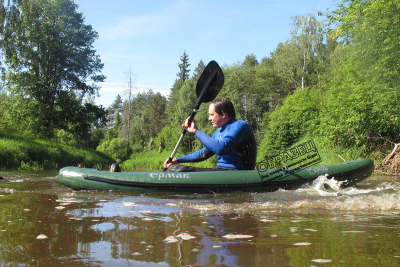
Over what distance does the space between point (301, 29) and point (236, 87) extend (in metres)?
8.31

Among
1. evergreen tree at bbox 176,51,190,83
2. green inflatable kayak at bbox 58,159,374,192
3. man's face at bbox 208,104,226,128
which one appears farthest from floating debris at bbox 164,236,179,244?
evergreen tree at bbox 176,51,190,83

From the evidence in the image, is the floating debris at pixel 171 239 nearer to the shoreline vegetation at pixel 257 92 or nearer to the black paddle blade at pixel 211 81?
the black paddle blade at pixel 211 81

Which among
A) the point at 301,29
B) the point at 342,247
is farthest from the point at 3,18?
the point at 301,29

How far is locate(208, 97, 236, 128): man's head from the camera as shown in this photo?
4594mm

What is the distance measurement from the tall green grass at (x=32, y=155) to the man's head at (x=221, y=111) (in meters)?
8.72

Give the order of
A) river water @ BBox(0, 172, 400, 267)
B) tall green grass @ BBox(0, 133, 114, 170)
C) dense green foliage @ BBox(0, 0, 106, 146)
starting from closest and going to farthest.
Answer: river water @ BBox(0, 172, 400, 267), tall green grass @ BBox(0, 133, 114, 170), dense green foliage @ BBox(0, 0, 106, 146)

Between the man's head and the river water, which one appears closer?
the river water

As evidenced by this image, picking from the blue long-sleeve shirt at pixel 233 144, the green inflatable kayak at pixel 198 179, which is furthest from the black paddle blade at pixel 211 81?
the green inflatable kayak at pixel 198 179

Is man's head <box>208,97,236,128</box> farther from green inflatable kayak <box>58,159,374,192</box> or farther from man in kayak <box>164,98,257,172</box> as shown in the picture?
green inflatable kayak <box>58,159,374,192</box>

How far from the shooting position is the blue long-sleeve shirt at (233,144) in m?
4.25

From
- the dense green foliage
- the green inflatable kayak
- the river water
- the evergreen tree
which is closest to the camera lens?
the river water

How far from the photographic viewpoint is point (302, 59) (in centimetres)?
3122

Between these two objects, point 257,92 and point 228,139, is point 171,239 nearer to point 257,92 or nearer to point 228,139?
point 228,139

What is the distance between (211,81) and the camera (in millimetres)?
5988
